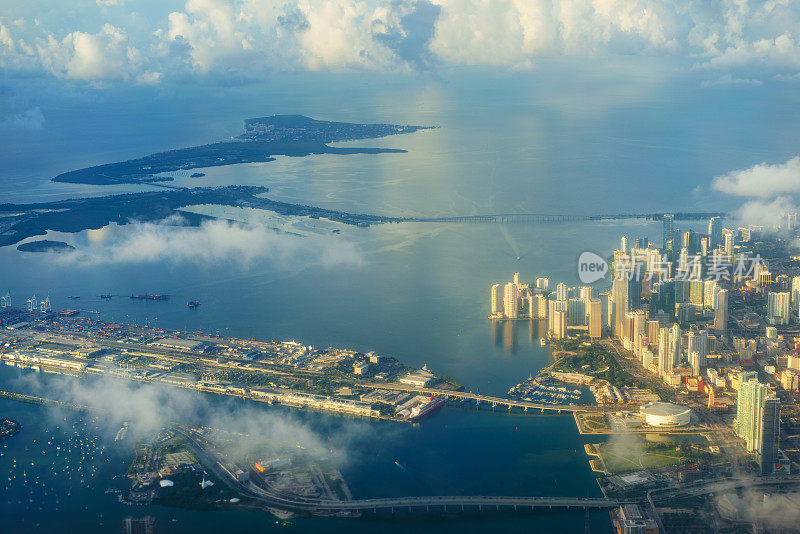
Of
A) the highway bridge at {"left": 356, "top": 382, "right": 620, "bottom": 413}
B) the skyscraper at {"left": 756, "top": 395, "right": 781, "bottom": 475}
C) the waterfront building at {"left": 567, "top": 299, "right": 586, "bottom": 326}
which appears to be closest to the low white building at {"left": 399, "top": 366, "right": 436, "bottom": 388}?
the highway bridge at {"left": 356, "top": 382, "right": 620, "bottom": 413}

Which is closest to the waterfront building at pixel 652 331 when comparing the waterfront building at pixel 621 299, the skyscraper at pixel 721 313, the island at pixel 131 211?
the waterfront building at pixel 621 299

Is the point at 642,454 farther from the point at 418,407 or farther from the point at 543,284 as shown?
the point at 543,284

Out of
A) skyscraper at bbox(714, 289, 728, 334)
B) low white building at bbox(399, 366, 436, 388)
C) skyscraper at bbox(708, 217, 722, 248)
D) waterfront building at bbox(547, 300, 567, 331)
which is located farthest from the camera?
skyscraper at bbox(708, 217, 722, 248)

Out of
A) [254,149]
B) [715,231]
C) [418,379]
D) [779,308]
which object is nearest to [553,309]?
[418,379]

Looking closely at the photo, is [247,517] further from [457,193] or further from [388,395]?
[457,193]

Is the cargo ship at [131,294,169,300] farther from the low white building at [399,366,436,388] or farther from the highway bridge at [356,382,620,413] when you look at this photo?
the highway bridge at [356,382,620,413]

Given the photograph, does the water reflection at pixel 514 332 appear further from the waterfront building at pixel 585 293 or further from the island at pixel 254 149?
the island at pixel 254 149
